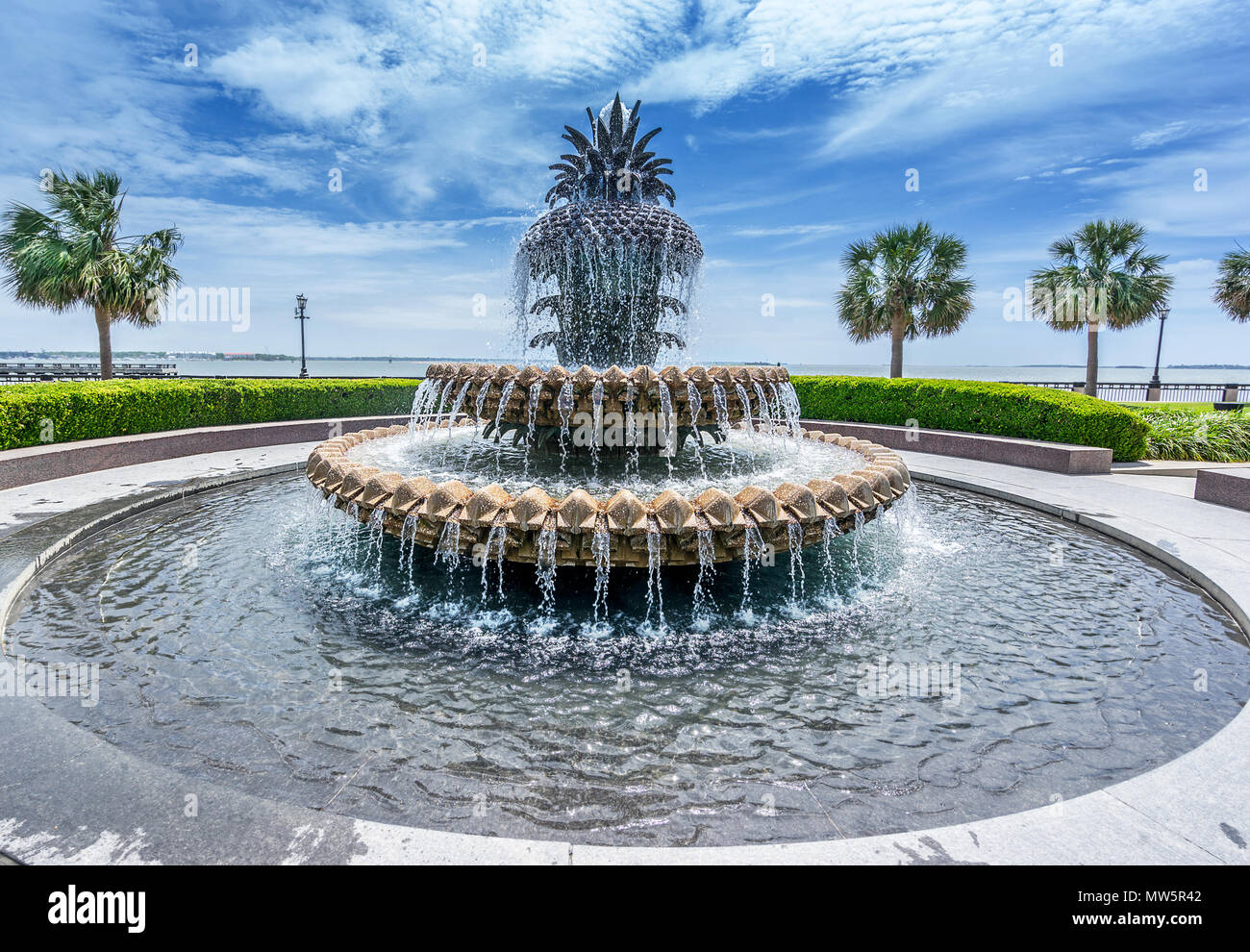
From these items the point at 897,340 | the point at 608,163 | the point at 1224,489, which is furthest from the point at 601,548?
the point at 897,340

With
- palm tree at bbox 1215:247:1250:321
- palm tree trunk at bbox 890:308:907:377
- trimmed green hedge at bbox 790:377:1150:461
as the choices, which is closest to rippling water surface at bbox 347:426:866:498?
trimmed green hedge at bbox 790:377:1150:461

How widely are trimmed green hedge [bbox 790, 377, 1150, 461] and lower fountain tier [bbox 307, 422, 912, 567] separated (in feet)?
35.1

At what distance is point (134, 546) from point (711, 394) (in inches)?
268

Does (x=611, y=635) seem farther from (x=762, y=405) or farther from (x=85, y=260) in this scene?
(x=85, y=260)

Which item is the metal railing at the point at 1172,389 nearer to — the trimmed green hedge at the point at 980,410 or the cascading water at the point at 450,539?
the trimmed green hedge at the point at 980,410

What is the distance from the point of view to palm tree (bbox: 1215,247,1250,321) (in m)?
24.1

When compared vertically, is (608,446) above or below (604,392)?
below

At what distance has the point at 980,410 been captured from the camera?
1472cm

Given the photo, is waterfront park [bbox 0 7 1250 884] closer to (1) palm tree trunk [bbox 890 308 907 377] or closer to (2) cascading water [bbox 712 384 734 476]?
(2) cascading water [bbox 712 384 734 476]

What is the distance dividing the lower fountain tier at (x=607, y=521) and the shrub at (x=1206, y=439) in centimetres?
1326

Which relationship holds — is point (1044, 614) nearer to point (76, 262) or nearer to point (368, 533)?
point (368, 533)

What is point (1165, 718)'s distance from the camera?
3.66m

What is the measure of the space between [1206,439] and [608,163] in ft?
49.6
